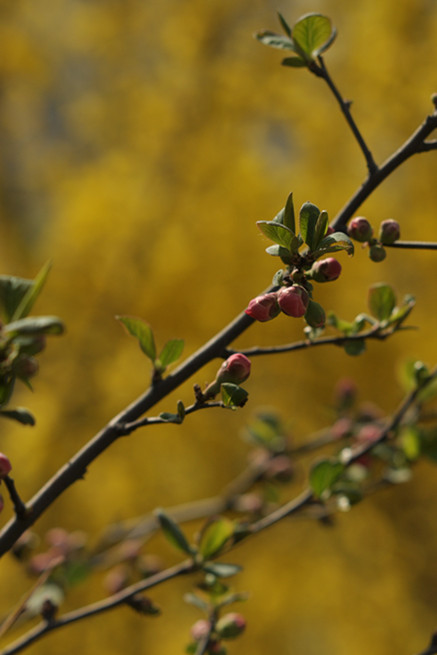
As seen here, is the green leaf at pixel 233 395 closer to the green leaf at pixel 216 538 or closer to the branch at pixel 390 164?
the branch at pixel 390 164

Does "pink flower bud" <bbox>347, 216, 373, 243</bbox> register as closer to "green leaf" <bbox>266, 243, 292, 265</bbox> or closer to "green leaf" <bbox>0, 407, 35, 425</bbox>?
"green leaf" <bbox>266, 243, 292, 265</bbox>

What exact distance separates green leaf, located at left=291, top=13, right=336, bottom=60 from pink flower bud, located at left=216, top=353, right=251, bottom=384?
0.88 feet

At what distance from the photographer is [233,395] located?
35 cm

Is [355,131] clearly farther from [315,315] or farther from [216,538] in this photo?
[216,538]

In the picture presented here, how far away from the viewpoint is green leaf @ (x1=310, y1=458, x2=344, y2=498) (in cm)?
60

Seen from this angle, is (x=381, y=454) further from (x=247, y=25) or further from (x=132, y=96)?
(x=247, y=25)

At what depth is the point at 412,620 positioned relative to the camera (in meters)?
1.92

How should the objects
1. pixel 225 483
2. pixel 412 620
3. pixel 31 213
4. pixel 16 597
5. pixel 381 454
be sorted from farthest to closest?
1. pixel 31 213
2. pixel 225 483
3. pixel 412 620
4. pixel 16 597
5. pixel 381 454

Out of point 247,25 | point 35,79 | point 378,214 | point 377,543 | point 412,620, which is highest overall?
point 35,79

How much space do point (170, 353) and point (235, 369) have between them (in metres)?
0.10

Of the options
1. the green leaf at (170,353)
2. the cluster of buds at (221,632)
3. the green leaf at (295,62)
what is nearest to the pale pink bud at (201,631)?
the cluster of buds at (221,632)

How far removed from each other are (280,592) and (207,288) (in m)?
1.00

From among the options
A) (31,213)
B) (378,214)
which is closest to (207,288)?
(378,214)

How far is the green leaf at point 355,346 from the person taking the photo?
0.50 meters
